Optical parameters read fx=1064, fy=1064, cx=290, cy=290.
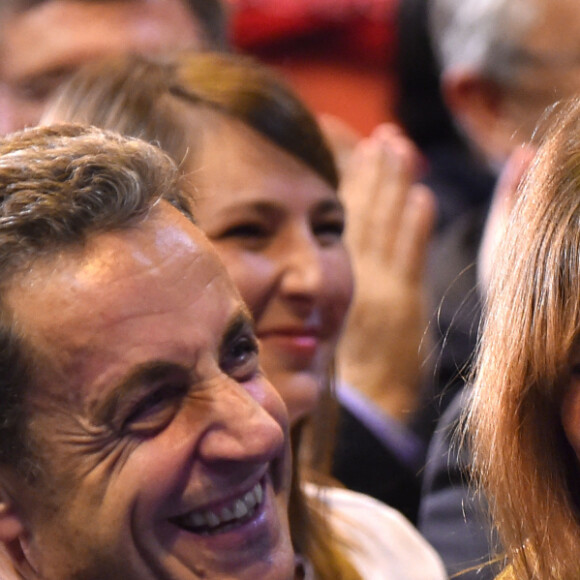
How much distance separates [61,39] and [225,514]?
1.32 meters

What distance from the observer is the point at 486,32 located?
218cm

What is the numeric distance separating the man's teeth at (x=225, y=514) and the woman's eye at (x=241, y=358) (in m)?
0.12

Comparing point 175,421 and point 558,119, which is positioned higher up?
point 558,119

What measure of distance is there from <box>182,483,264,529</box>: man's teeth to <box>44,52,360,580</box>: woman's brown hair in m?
0.41

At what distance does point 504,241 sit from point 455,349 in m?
0.48

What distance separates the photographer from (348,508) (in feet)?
5.55

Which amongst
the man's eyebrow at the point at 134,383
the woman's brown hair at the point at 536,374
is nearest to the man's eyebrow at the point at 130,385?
the man's eyebrow at the point at 134,383

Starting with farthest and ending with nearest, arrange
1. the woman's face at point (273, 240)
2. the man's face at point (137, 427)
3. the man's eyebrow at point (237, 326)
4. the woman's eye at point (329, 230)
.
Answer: the woman's eye at point (329, 230), the woman's face at point (273, 240), the man's eyebrow at point (237, 326), the man's face at point (137, 427)

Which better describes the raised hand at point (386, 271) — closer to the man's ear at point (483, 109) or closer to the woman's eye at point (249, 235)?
the man's ear at point (483, 109)

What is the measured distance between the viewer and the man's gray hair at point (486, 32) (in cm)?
212

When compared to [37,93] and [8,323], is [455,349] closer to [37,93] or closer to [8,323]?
[8,323]

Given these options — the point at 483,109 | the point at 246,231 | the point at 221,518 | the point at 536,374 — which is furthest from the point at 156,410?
the point at 483,109

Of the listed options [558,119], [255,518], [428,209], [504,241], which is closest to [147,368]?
[255,518]

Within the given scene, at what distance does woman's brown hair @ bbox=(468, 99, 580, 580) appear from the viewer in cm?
104
